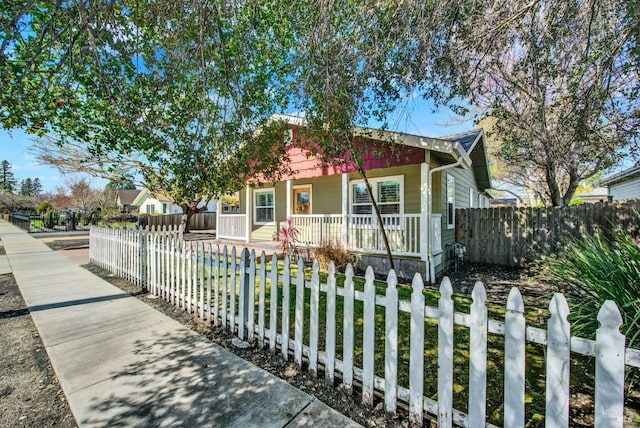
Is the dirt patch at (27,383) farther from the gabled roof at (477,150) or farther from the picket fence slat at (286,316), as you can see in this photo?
the gabled roof at (477,150)

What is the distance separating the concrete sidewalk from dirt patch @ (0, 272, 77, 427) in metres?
0.08

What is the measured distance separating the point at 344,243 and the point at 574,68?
6076 mm

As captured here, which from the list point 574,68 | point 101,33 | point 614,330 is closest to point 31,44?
point 101,33

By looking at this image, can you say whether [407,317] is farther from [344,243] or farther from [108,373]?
[344,243]

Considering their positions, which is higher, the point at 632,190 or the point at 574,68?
the point at 574,68

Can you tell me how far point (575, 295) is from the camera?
135 inches

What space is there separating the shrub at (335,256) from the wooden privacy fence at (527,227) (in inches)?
200

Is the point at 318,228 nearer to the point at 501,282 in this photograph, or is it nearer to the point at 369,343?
the point at 501,282

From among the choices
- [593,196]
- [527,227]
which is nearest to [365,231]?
[527,227]

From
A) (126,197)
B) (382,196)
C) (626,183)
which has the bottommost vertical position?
(382,196)

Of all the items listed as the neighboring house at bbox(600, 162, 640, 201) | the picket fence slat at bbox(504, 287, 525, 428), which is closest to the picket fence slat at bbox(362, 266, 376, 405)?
the picket fence slat at bbox(504, 287, 525, 428)

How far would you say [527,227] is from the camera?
937 cm

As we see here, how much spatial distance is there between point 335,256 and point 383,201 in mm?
2575

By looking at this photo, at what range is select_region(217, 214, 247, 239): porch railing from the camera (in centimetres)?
1246
